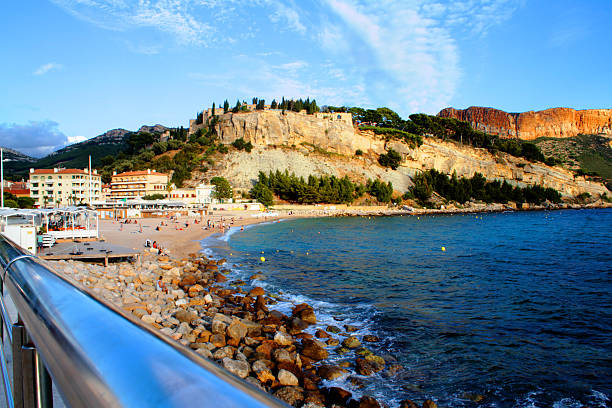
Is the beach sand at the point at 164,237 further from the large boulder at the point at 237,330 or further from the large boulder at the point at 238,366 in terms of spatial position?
the large boulder at the point at 238,366

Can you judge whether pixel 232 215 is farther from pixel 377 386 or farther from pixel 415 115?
pixel 415 115

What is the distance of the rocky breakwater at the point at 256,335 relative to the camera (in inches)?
304

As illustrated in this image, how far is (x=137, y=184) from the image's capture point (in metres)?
73.2

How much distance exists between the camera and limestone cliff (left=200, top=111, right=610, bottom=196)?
3433 inches

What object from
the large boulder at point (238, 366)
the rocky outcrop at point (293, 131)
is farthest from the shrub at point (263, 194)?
the large boulder at point (238, 366)

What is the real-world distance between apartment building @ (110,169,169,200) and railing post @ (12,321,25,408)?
248ft

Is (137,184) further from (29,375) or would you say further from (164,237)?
(29,375)

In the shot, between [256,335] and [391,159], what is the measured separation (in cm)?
8929

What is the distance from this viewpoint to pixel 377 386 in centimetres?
802

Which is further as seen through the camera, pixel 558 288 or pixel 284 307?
pixel 558 288

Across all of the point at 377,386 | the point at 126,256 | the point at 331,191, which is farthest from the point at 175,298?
the point at 331,191

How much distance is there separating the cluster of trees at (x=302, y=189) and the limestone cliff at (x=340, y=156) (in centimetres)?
556

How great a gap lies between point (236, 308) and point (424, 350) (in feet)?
20.8

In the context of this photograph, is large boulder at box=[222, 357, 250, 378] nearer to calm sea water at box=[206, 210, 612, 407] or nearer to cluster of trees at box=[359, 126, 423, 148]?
calm sea water at box=[206, 210, 612, 407]
